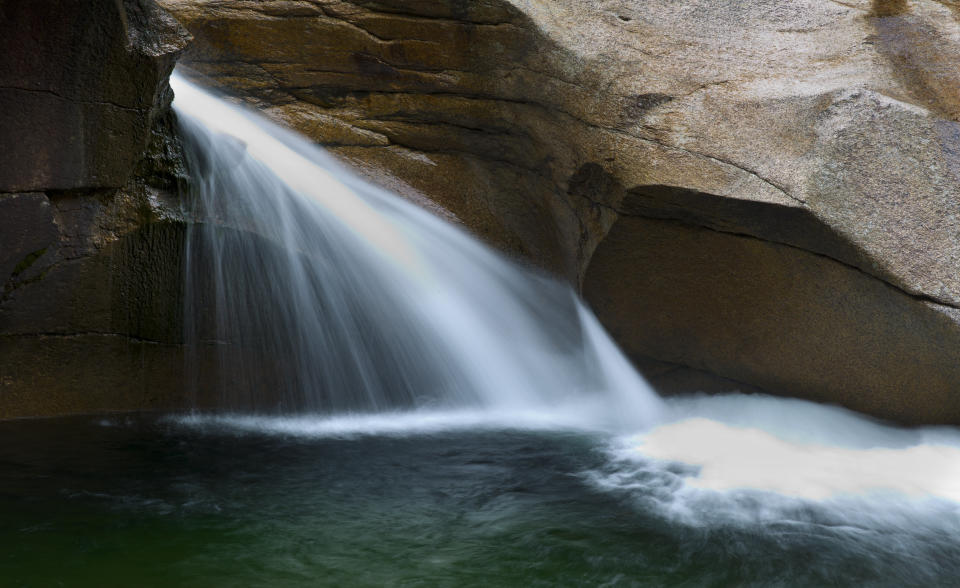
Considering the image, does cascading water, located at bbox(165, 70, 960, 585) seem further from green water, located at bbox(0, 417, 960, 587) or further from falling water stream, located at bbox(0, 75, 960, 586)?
green water, located at bbox(0, 417, 960, 587)

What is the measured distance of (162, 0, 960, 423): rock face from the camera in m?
4.40

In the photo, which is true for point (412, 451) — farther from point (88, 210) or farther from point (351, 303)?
point (88, 210)

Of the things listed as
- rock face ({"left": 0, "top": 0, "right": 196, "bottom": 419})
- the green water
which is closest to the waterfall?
rock face ({"left": 0, "top": 0, "right": 196, "bottom": 419})

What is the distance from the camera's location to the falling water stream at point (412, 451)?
2908mm

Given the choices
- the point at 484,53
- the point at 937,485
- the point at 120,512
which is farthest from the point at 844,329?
the point at 120,512

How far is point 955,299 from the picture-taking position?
411 centimetres

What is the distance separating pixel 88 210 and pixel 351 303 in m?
1.60

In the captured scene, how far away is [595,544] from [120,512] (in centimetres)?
187

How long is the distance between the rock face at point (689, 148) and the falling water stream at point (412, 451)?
0.30 metres

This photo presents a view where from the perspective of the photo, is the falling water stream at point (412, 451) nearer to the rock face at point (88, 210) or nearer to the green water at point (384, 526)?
the green water at point (384, 526)

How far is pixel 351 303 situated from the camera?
16.9 feet

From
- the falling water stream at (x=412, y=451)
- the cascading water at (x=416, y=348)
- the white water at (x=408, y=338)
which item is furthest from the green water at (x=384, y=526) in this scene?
the white water at (x=408, y=338)

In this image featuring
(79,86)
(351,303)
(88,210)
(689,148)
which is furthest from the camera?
(351,303)

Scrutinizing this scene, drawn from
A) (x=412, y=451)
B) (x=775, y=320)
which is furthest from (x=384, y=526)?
(x=775, y=320)
